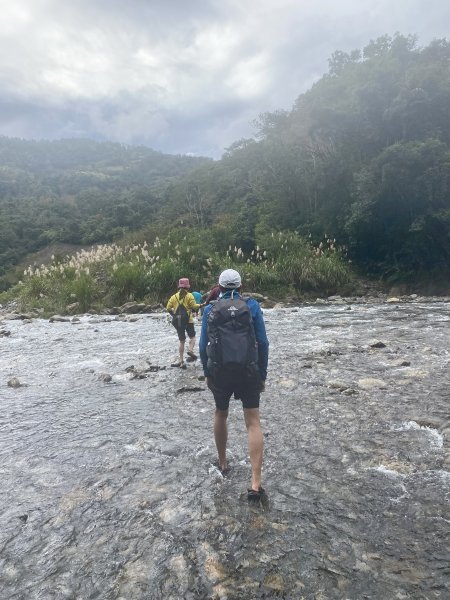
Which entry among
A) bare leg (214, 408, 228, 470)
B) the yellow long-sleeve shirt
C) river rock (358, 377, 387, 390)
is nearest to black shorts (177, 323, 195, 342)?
the yellow long-sleeve shirt

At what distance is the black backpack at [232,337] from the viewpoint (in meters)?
4.16

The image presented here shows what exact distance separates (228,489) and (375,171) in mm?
27670

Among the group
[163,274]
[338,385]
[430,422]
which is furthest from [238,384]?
[163,274]

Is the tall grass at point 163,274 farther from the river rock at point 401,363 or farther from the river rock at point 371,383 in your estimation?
the river rock at point 371,383

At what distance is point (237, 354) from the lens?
4.15m

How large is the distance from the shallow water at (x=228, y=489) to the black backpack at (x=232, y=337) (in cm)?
134

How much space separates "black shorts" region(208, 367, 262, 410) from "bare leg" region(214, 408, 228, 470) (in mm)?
213

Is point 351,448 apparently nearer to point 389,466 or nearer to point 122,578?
point 389,466

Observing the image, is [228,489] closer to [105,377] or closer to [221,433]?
[221,433]

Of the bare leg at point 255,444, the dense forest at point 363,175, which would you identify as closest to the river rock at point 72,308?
the dense forest at point 363,175

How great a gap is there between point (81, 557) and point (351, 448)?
3.11 meters

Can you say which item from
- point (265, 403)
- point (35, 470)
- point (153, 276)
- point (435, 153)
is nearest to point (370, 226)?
point (435, 153)

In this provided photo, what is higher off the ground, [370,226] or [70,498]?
[370,226]

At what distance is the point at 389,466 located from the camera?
466 centimetres
